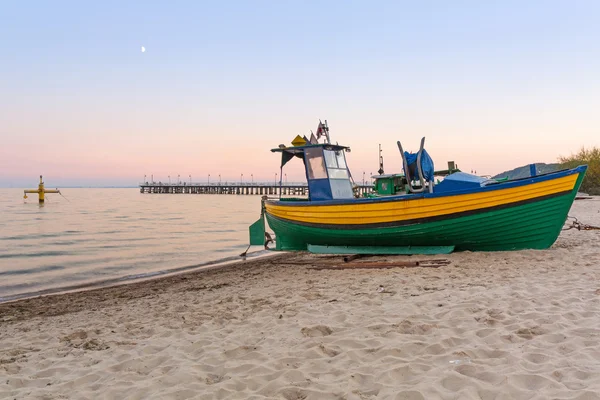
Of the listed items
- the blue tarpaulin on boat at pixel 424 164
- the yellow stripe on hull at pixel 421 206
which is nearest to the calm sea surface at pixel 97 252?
the yellow stripe on hull at pixel 421 206

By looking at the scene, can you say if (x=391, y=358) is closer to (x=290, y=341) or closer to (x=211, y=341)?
(x=290, y=341)

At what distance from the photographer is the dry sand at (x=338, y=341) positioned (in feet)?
11.1

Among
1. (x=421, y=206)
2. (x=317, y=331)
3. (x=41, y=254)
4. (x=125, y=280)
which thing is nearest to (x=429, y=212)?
(x=421, y=206)

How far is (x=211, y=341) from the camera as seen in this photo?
4777 millimetres

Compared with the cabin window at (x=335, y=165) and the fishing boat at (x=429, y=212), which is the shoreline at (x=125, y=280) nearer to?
the fishing boat at (x=429, y=212)

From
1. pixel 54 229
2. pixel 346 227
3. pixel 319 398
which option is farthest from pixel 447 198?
pixel 54 229

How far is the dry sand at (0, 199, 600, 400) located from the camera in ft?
11.1

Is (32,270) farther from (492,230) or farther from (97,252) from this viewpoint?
(492,230)

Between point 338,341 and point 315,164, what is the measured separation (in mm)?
8539

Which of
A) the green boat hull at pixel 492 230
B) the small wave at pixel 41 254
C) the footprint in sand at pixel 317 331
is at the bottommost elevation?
the small wave at pixel 41 254

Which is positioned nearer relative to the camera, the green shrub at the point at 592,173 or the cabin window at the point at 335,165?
the cabin window at the point at 335,165

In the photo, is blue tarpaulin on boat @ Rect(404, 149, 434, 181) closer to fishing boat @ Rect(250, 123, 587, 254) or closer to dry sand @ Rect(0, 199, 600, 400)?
fishing boat @ Rect(250, 123, 587, 254)

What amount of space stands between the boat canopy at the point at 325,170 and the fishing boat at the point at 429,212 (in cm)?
3

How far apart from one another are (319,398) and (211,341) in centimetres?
193
